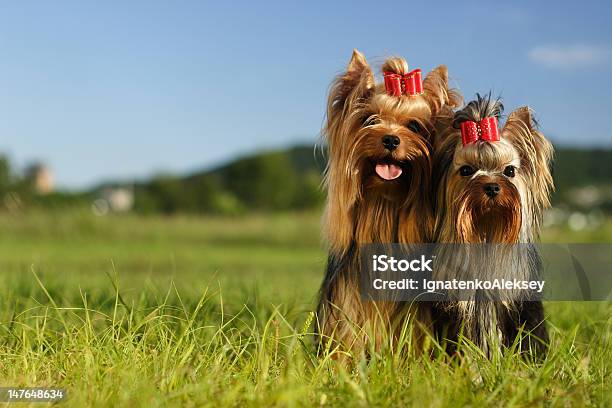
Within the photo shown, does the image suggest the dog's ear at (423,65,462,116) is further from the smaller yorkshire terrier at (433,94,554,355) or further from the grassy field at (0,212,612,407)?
the grassy field at (0,212,612,407)

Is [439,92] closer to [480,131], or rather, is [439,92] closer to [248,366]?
[480,131]

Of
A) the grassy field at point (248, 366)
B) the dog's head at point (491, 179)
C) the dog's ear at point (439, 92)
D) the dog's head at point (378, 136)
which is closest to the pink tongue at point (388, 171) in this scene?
the dog's head at point (378, 136)

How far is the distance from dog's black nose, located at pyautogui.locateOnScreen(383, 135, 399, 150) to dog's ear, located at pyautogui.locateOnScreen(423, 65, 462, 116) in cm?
41

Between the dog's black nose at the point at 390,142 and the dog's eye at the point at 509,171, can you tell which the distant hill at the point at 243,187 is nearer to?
the dog's black nose at the point at 390,142

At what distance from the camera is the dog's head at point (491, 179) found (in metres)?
3.86

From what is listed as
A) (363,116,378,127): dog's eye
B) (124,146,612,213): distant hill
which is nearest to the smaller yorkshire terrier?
(363,116,378,127): dog's eye

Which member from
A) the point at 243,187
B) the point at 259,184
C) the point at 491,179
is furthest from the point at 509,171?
the point at 243,187

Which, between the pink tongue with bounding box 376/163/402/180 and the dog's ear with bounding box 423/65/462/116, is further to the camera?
the dog's ear with bounding box 423/65/462/116

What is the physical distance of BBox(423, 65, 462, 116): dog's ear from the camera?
4285 millimetres

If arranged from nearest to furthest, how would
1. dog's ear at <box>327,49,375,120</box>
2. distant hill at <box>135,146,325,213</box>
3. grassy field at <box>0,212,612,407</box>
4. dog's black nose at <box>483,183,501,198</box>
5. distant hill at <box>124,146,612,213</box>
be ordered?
grassy field at <box>0,212,612,407</box>, dog's black nose at <box>483,183,501,198</box>, dog's ear at <box>327,49,375,120</box>, distant hill at <box>124,146,612,213</box>, distant hill at <box>135,146,325,213</box>

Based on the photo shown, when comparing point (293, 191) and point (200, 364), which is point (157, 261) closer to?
point (200, 364)

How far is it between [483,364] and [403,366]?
1.47ft

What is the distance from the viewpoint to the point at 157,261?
48.6 feet

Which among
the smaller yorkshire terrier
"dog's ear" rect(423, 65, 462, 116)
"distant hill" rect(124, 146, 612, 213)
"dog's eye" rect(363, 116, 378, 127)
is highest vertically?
"dog's ear" rect(423, 65, 462, 116)
